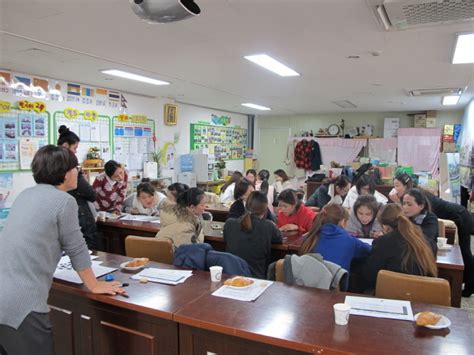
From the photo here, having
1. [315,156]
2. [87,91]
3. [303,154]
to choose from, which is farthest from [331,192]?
[303,154]

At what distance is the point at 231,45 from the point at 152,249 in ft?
6.81

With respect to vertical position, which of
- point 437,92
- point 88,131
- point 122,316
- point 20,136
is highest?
point 437,92

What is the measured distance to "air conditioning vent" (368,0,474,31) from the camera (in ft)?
8.02

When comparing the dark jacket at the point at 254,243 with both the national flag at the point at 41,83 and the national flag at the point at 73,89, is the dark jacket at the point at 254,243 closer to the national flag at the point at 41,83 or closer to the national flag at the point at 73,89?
the national flag at the point at 41,83

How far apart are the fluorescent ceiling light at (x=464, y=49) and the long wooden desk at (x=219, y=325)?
2.60 meters

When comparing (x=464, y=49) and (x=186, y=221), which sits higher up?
(x=464, y=49)

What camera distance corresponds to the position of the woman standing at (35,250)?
1640mm

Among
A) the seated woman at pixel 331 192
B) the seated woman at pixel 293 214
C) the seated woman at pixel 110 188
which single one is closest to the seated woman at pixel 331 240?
the seated woman at pixel 293 214

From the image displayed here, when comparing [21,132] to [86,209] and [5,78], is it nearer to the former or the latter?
[5,78]

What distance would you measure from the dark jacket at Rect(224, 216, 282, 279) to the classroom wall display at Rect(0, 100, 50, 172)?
342 cm

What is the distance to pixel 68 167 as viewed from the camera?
5.90 ft

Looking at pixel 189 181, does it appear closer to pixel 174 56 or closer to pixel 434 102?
pixel 174 56

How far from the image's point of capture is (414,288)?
211 cm

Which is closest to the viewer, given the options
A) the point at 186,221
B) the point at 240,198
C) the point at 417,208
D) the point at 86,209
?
the point at 186,221
